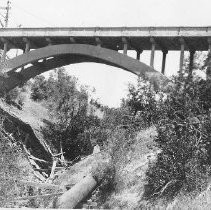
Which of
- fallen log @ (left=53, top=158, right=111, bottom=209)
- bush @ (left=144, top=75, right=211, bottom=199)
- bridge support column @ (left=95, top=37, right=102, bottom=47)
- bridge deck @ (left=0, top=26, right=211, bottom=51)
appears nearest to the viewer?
bush @ (left=144, top=75, right=211, bottom=199)

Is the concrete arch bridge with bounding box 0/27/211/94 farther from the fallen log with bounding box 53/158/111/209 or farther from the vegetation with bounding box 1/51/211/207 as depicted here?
the fallen log with bounding box 53/158/111/209

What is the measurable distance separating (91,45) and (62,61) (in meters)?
3.26

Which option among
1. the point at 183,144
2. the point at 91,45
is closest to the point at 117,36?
the point at 91,45

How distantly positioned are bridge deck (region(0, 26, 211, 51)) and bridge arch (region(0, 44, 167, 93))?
0.73 meters

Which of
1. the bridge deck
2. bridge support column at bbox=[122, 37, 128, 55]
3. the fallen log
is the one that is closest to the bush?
the fallen log

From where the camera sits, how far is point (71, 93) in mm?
27969

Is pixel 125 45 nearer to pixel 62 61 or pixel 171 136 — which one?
pixel 62 61

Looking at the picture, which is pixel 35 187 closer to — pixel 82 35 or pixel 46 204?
pixel 46 204

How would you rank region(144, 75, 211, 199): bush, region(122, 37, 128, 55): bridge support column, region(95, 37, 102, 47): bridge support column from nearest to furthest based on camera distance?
1. region(144, 75, 211, 199): bush
2. region(122, 37, 128, 55): bridge support column
3. region(95, 37, 102, 47): bridge support column

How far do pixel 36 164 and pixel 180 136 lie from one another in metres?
10.4

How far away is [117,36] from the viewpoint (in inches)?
935

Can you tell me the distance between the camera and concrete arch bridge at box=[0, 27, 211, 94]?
73.3 feet

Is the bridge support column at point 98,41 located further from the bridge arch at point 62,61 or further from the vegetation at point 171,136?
the vegetation at point 171,136

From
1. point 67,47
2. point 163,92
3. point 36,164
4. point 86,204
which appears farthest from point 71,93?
point 86,204
